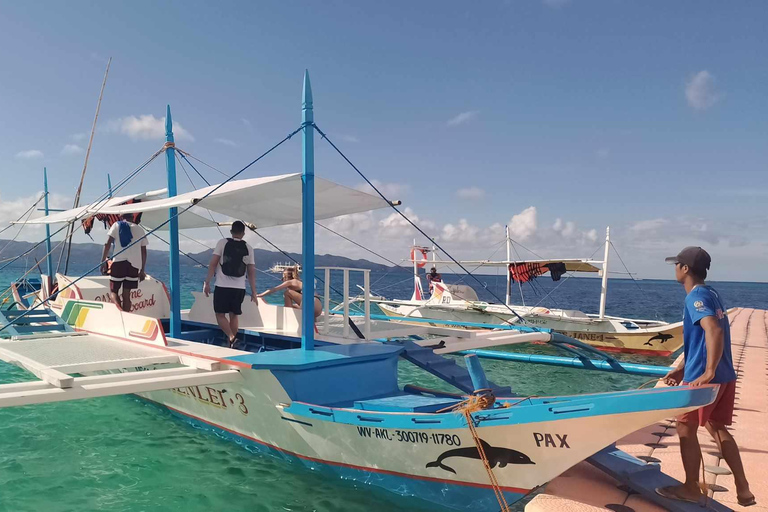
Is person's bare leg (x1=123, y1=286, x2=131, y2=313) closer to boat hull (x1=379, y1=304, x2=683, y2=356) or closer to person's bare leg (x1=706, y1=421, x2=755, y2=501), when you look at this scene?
boat hull (x1=379, y1=304, x2=683, y2=356)

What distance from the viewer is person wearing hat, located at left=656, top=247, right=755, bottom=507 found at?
406 cm

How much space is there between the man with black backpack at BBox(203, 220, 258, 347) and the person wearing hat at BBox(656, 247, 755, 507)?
19.2ft

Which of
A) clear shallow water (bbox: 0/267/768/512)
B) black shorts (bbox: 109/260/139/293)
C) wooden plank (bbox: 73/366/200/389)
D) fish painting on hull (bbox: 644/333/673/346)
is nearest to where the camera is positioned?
wooden plank (bbox: 73/366/200/389)

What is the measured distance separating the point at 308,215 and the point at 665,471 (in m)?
5.06

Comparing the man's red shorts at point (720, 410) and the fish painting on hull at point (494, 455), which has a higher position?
the man's red shorts at point (720, 410)

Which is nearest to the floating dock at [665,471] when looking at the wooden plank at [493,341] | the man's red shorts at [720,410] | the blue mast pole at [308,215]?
the man's red shorts at [720,410]

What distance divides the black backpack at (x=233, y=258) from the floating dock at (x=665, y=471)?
5.28 metres

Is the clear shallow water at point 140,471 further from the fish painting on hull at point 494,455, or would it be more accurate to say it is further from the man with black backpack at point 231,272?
the man with black backpack at point 231,272

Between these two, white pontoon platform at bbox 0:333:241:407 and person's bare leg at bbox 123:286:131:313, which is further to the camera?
person's bare leg at bbox 123:286:131:313

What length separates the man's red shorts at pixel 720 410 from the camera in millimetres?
4250

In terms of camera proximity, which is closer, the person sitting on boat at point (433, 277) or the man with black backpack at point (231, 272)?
the man with black backpack at point (231, 272)

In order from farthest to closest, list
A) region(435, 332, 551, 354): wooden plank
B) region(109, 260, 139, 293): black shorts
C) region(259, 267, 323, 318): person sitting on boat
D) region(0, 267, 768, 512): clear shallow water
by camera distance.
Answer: region(259, 267, 323, 318): person sitting on boat → region(109, 260, 139, 293): black shorts → region(435, 332, 551, 354): wooden plank → region(0, 267, 768, 512): clear shallow water

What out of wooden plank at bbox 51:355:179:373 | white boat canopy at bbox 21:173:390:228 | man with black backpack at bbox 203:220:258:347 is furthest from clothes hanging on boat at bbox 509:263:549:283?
wooden plank at bbox 51:355:179:373

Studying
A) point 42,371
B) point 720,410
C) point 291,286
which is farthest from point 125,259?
point 720,410
